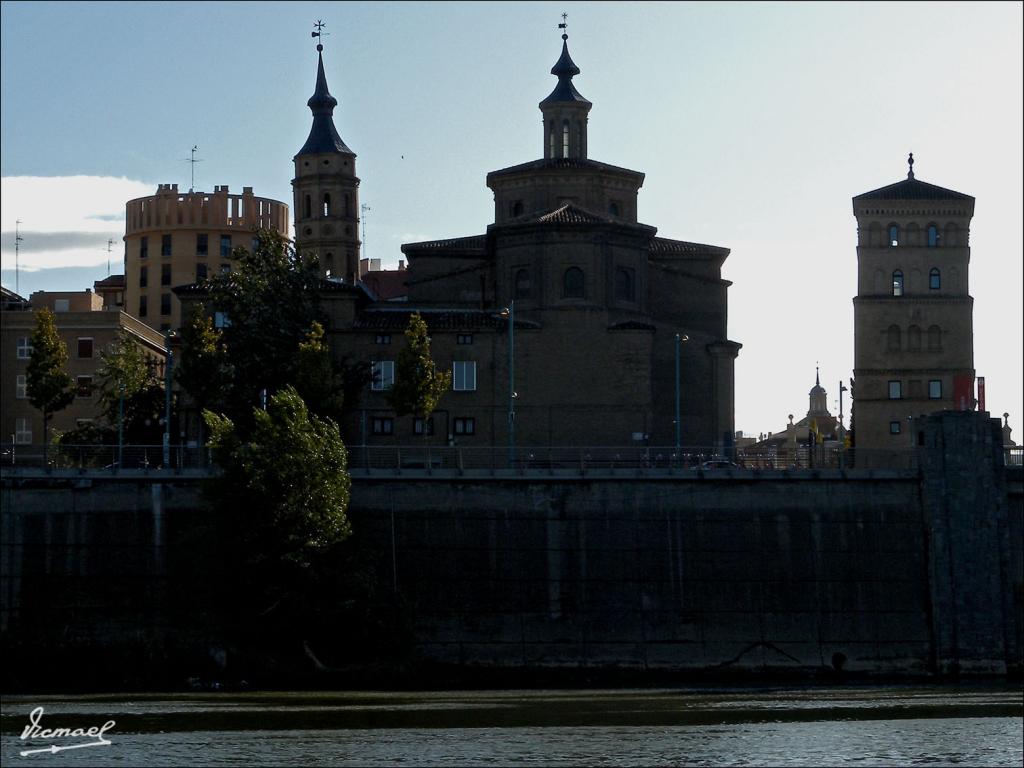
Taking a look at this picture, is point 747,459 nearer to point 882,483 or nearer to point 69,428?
point 882,483

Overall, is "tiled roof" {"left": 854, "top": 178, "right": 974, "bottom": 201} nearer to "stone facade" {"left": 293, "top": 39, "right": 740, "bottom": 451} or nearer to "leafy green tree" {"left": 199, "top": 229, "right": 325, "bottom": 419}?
"stone facade" {"left": 293, "top": 39, "right": 740, "bottom": 451}

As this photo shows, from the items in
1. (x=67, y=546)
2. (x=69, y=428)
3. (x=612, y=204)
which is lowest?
(x=67, y=546)

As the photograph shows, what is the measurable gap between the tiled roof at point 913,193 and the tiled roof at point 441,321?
22.4 metres

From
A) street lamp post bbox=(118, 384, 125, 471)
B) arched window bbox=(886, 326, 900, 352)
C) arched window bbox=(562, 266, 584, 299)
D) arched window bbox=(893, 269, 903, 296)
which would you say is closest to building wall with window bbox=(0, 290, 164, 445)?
street lamp post bbox=(118, 384, 125, 471)

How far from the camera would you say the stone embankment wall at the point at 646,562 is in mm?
72938

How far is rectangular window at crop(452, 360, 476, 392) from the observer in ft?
298

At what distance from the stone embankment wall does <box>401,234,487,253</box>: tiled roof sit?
27.8 meters

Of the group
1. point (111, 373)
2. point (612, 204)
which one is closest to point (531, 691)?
point (111, 373)

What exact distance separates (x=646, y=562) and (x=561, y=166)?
112 feet

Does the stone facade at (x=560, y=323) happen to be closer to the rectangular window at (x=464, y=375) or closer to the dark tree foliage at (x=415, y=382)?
the rectangular window at (x=464, y=375)

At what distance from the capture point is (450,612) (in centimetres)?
7331

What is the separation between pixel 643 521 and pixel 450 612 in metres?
8.30

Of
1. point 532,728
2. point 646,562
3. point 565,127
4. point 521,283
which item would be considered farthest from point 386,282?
point 532,728

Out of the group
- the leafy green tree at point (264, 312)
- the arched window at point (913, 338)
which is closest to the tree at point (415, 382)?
the leafy green tree at point (264, 312)
